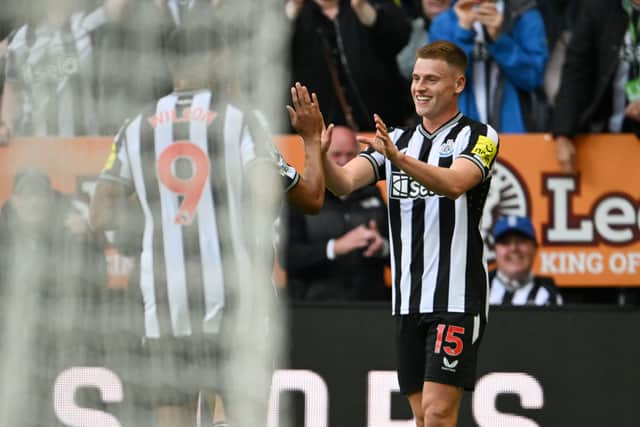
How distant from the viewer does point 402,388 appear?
4.57m

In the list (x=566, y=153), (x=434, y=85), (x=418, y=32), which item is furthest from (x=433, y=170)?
(x=418, y=32)

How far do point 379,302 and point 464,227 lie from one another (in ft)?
4.13

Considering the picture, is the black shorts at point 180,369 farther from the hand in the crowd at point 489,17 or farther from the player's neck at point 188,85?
the hand in the crowd at point 489,17

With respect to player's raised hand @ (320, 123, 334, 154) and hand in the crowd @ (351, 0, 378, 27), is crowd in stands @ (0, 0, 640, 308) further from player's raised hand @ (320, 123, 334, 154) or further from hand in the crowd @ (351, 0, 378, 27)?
player's raised hand @ (320, 123, 334, 154)

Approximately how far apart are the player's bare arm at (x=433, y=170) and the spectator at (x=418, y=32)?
210 centimetres

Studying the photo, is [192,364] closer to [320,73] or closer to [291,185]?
[291,185]

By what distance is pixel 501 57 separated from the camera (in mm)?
6250

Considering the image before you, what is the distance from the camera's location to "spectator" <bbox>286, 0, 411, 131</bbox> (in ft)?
21.3

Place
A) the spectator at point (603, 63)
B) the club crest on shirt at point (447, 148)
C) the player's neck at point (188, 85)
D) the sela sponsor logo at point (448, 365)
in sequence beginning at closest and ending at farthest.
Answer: the sela sponsor logo at point (448, 365)
the club crest on shirt at point (447, 148)
the player's neck at point (188, 85)
the spectator at point (603, 63)

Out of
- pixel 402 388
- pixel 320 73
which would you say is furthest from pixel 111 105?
pixel 320 73

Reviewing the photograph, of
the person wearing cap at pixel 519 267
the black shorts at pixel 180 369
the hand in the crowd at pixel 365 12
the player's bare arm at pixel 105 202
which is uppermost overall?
the hand in the crowd at pixel 365 12

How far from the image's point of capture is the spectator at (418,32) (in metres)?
6.40

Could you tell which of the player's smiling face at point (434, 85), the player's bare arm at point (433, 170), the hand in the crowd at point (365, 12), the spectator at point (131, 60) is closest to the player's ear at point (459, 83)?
the player's smiling face at point (434, 85)

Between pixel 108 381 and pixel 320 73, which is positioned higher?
pixel 320 73
